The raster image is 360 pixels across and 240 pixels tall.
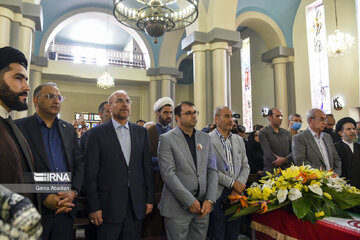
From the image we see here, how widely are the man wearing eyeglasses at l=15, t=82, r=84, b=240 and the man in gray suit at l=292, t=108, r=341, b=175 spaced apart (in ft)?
7.44

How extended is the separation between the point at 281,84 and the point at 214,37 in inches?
157

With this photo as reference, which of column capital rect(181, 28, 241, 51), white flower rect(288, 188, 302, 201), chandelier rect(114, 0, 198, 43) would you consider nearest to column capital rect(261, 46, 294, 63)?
column capital rect(181, 28, 241, 51)

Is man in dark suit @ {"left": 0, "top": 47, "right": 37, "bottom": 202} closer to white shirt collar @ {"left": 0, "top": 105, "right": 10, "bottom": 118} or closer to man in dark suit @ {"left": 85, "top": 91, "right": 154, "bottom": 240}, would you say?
white shirt collar @ {"left": 0, "top": 105, "right": 10, "bottom": 118}

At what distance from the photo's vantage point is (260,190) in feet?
6.88

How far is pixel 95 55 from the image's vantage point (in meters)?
15.8

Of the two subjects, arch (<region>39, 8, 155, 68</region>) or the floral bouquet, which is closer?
the floral bouquet

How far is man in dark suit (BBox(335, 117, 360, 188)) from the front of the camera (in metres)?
3.20

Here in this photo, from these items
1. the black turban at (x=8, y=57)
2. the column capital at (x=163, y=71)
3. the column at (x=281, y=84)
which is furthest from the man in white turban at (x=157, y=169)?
the column capital at (x=163, y=71)

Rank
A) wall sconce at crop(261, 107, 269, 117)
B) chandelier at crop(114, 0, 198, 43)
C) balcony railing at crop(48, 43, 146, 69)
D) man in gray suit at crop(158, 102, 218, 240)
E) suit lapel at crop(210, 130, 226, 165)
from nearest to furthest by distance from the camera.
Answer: man in gray suit at crop(158, 102, 218, 240)
suit lapel at crop(210, 130, 226, 165)
chandelier at crop(114, 0, 198, 43)
wall sconce at crop(261, 107, 269, 117)
balcony railing at crop(48, 43, 146, 69)

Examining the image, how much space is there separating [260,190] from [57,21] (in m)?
10.3

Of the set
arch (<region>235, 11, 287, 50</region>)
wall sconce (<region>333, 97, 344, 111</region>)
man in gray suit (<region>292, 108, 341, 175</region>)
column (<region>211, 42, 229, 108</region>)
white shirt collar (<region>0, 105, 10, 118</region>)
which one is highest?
arch (<region>235, 11, 287, 50</region>)

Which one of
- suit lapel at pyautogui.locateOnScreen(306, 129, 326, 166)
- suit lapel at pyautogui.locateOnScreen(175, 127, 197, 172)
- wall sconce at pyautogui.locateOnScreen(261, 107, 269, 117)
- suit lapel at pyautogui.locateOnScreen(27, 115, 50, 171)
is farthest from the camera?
wall sconce at pyautogui.locateOnScreen(261, 107, 269, 117)

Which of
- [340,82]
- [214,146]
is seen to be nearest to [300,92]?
[340,82]

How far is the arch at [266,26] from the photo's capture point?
9281mm
